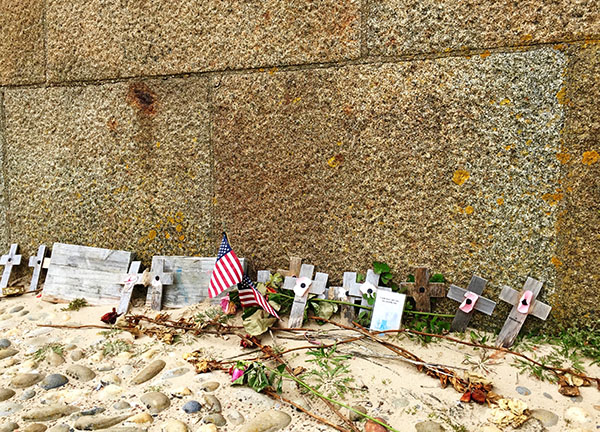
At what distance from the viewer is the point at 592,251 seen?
195 cm

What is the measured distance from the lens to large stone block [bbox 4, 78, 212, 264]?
2537 mm

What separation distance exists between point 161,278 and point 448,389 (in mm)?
1660

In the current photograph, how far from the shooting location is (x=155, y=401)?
1.71 m

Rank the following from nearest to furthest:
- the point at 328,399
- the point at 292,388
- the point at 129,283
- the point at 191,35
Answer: the point at 328,399 → the point at 292,388 → the point at 191,35 → the point at 129,283

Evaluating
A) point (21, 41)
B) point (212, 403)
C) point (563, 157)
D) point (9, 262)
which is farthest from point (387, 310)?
point (21, 41)

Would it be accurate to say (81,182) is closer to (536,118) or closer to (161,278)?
(161,278)

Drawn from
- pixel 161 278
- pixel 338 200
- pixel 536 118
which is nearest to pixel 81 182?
pixel 161 278

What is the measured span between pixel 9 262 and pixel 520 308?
3234mm

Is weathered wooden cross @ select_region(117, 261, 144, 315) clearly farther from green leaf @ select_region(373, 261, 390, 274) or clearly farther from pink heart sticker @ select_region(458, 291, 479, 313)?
pink heart sticker @ select_region(458, 291, 479, 313)

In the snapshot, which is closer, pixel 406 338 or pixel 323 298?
pixel 406 338

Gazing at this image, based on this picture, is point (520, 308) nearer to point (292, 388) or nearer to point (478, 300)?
point (478, 300)

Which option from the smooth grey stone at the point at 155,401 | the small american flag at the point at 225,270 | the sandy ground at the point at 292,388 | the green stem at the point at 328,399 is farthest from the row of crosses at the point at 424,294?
the smooth grey stone at the point at 155,401

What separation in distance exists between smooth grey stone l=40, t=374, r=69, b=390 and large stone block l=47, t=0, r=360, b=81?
5.65 feet

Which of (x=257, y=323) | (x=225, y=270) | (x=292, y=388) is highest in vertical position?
(x=225, y=270)
